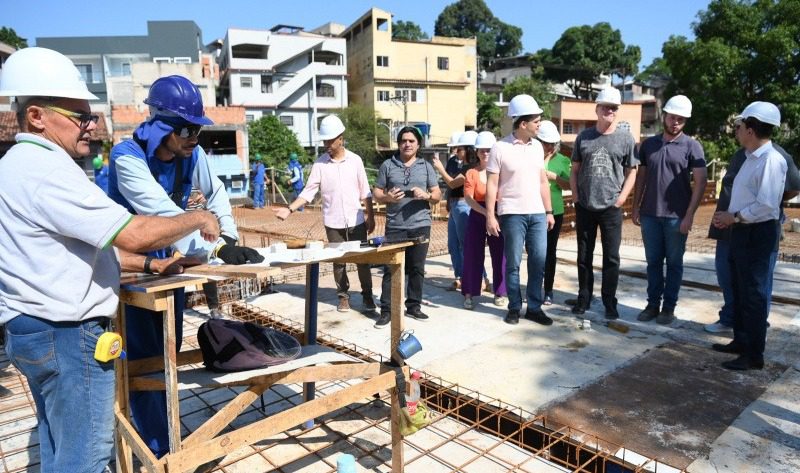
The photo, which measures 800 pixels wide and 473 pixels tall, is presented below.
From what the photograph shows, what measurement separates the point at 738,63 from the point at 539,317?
21.1 metres

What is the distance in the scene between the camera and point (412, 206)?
475 centimetres

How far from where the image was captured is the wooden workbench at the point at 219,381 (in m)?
1.89

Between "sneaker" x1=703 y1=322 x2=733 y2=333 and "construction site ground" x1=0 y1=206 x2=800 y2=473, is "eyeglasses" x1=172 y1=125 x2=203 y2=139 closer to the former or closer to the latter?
"construction site ground" x1=0 y1=206 x2=800 y2=473

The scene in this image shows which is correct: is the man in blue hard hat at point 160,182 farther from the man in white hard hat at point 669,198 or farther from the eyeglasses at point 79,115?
the man in white hard hat at point 669,198

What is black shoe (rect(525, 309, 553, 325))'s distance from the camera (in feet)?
15.1

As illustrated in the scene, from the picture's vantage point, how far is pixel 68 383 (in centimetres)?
179

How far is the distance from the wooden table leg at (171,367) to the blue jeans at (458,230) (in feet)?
12.5

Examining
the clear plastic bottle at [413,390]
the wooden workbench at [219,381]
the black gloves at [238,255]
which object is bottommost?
the clear plastic bottle at [413,390]

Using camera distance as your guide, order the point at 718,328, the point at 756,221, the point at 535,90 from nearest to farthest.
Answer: the point at 756,221
the point at 718,328
the point at 535,90

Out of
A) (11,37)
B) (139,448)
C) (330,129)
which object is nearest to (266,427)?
(139,448)

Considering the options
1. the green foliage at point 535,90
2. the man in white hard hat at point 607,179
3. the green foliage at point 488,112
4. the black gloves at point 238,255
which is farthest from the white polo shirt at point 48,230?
the green foliage at point 488,112

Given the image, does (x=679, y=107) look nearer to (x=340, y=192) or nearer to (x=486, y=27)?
(x=340, y=192)

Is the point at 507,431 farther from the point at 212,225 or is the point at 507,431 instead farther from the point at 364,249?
the point at 212,225

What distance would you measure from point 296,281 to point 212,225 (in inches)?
181
